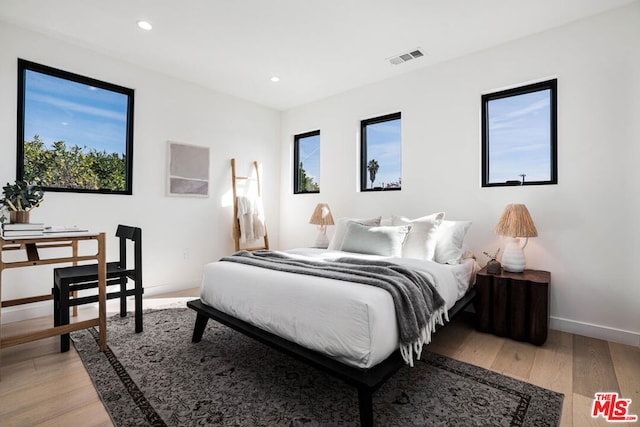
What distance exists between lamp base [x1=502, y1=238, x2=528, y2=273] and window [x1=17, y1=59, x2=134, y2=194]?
154 inches

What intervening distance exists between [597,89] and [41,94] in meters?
5.01

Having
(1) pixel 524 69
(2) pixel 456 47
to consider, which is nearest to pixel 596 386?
(1) pixel 524 69

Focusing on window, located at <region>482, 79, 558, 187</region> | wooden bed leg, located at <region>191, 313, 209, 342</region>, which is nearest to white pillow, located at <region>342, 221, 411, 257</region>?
window, located at <region>482, 79, 558, 187</region>

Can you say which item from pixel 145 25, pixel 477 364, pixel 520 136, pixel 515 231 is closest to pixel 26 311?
pixel 145 25

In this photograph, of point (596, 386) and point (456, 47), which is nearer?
point (596, 386)

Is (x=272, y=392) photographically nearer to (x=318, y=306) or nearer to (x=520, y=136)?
(x=318, y=306)

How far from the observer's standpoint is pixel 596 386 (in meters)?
1.88

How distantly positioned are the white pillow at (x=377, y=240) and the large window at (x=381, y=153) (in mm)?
1011

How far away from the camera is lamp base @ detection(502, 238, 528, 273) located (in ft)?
8.90

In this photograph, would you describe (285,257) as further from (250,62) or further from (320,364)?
(250,62)

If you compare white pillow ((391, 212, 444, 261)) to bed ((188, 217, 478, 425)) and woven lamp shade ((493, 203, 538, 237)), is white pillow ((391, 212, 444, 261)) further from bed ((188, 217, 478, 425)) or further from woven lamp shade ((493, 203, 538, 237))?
woven lamp shade ((493, 203, 538, 237))

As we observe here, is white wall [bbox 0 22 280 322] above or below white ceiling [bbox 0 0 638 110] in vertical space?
below

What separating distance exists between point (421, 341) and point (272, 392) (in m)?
0.89

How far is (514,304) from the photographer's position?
255 centimetres
